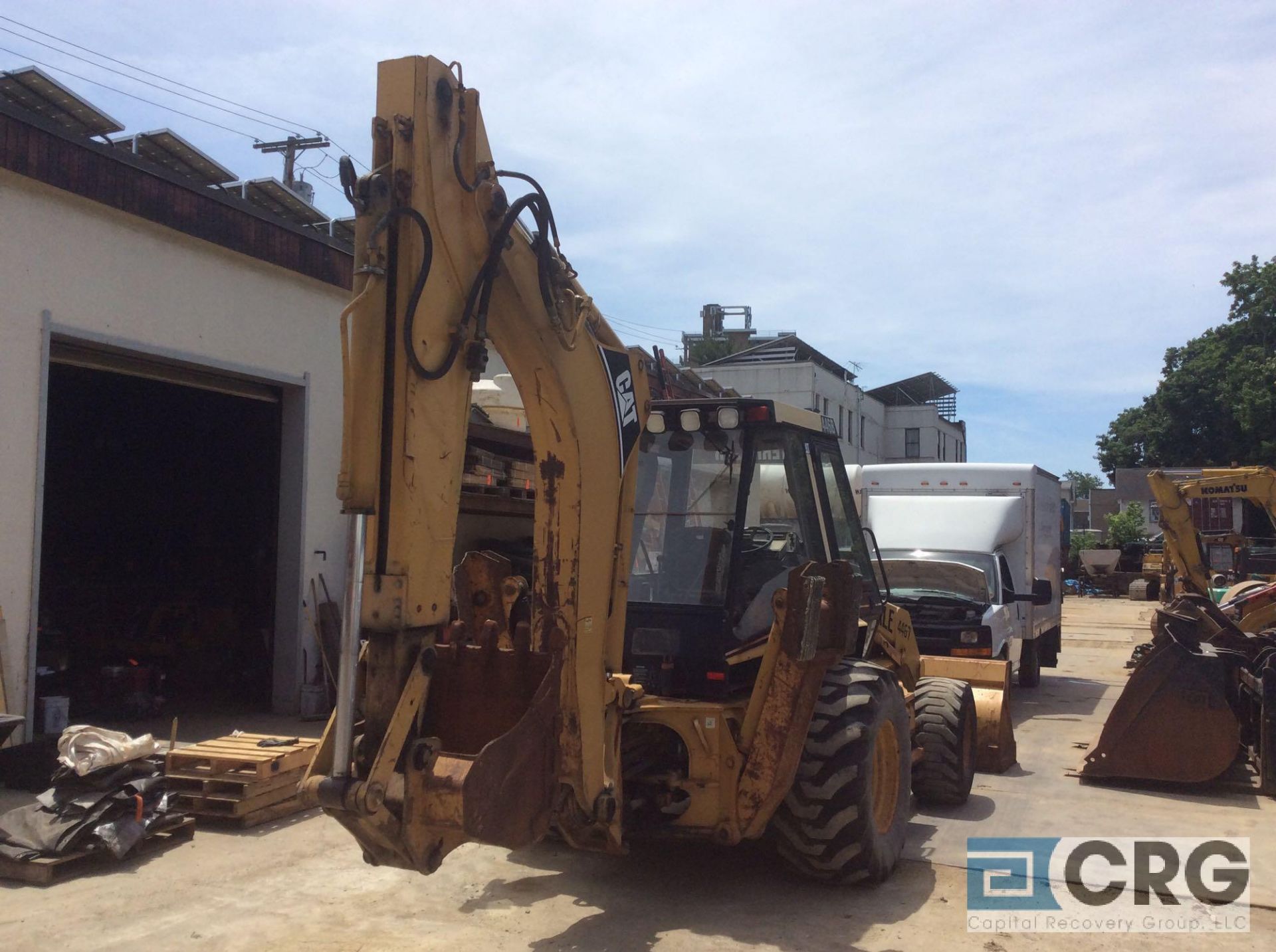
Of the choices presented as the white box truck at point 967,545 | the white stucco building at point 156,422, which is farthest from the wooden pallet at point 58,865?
the white box truck at point 967,545

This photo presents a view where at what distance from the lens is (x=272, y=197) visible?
1201 cm

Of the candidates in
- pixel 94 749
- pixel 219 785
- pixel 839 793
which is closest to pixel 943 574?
pixel 839 793

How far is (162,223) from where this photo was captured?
884 cm

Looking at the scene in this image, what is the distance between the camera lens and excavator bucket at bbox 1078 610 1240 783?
7625 millimetres

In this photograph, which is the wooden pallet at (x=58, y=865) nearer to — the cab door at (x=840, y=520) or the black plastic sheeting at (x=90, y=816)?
the black plastic sheeting at (x=90, y=816)

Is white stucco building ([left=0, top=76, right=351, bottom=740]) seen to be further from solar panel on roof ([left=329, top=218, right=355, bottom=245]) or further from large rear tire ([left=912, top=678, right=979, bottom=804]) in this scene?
large rear tire ([left=912, top=678, right=979, bottom=804])

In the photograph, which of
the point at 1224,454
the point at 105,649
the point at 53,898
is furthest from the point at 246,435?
the point at 1224,454

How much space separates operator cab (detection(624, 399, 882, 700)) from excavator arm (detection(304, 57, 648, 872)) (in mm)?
927

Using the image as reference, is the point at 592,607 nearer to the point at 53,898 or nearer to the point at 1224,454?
the point at 53,898

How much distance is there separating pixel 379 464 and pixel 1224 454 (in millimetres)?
47861

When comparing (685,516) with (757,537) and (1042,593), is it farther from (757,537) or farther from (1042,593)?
(1042,593)

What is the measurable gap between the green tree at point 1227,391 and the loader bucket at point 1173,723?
125ft

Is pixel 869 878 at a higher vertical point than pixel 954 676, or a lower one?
lower

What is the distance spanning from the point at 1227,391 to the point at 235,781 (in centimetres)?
4555
